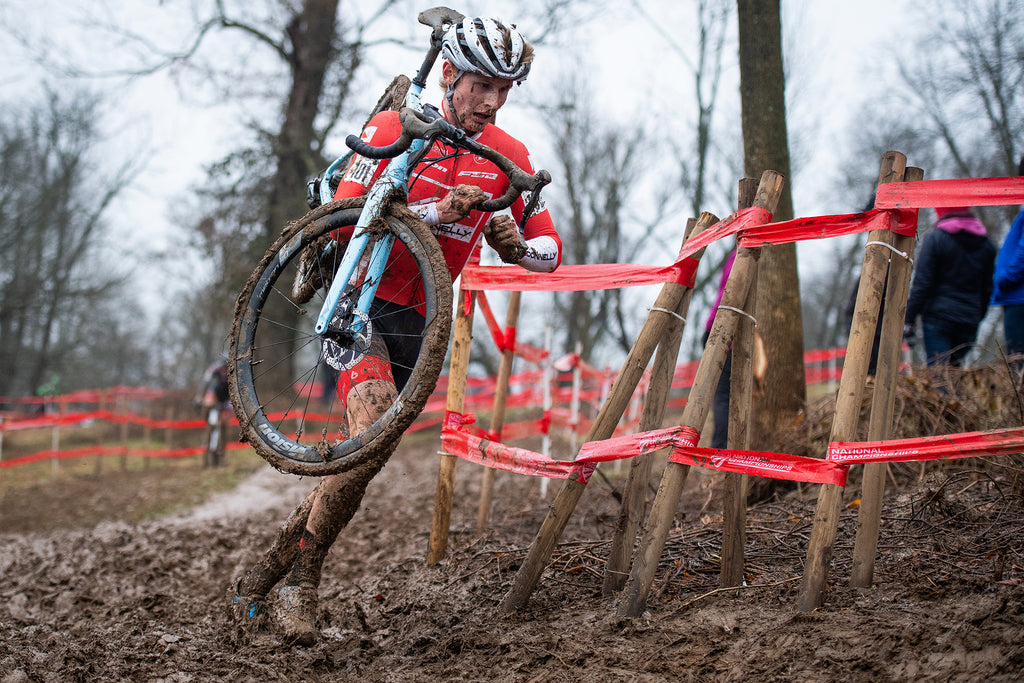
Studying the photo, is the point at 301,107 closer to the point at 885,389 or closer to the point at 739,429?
the point at 739,429

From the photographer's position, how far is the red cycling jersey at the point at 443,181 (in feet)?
10.9

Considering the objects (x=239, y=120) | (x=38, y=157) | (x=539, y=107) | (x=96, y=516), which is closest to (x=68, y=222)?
(x=38, y=157)

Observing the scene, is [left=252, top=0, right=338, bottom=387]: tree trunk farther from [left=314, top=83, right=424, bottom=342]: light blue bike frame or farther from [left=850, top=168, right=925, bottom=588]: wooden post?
[left=850, top=168, right=925, bottom=588]: wooden post

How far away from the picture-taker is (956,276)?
233 inches

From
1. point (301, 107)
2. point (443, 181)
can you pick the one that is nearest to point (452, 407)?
point (443, 181)

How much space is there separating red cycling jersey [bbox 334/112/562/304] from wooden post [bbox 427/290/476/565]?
93cm

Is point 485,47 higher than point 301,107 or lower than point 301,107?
lower

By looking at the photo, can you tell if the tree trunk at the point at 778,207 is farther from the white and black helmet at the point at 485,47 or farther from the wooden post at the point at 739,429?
the white and black helmet at the point at 485,47

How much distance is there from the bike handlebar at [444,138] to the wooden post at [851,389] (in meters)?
1.33

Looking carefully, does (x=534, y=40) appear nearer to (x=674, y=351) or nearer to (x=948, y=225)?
(x=948, y=225)

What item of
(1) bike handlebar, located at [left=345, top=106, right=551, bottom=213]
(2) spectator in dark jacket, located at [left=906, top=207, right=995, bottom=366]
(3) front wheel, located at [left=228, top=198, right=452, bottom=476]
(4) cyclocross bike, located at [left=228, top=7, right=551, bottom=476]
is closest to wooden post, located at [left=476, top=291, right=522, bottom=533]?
(3) front wheel, located at [left=228, top=198, right=452, bottom=476]

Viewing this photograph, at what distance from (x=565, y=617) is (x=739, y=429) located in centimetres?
113

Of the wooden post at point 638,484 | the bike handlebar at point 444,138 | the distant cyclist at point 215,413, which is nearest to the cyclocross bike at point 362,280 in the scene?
the bike handlebar at point 444,138

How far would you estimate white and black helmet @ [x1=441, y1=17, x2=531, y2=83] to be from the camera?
3.08 m
